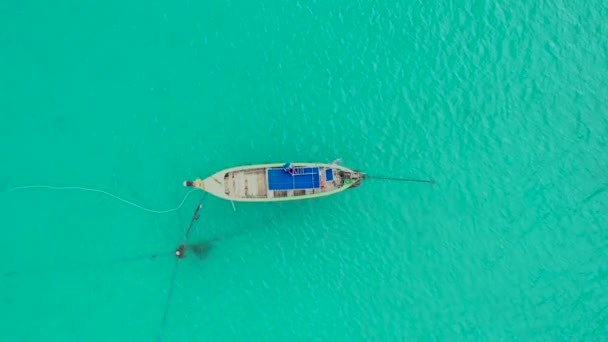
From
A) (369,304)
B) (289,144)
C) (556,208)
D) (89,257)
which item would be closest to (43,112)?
(89,257)

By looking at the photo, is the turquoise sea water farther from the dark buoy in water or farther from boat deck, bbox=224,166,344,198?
boat deck, bbox=224,166,344,198

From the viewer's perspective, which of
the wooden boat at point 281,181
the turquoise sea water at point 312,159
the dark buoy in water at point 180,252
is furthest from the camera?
the turquoise sea water at point 312,159

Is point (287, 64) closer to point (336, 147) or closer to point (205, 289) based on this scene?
point (336, 147)

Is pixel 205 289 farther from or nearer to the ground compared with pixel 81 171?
nearer to the ground

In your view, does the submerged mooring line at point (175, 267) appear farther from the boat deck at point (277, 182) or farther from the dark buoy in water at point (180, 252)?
the boat deck at point (277, 182)

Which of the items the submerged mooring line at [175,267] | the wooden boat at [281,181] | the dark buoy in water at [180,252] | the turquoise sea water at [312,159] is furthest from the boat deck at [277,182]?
the dark buoy in water at [180,252]

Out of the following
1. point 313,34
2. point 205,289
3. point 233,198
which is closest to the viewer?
point 233,198

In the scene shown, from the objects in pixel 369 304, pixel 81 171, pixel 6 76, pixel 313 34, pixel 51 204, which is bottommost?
pixel 369 304
